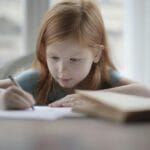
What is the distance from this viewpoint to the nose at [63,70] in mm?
1242

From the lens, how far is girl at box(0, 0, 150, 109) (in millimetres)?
1256

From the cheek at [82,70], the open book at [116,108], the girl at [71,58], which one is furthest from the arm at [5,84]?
the open book at [116,108]

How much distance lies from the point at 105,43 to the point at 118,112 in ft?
2.67

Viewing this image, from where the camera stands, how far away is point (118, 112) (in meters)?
0.67

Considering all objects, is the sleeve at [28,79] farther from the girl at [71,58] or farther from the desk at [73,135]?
the desk at [73,135]

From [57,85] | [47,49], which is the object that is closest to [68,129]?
[47,49]

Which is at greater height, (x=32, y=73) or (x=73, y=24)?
(x=73, y=24)

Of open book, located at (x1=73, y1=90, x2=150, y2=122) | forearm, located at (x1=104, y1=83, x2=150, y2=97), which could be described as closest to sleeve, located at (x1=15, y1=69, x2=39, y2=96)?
forearm, located at (x1=104, y1=83, x2=150, y2=97)

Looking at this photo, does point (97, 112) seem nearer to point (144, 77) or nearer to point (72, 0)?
point (72, 0)

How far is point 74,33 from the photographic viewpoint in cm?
129

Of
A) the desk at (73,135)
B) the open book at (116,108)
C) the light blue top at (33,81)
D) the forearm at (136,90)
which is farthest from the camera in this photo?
the light blue top at (33,81)

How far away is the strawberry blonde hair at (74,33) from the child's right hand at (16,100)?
0.40 m

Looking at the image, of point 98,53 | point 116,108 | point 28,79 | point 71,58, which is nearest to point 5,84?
point 28,79

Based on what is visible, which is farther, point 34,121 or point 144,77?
point 144,77
